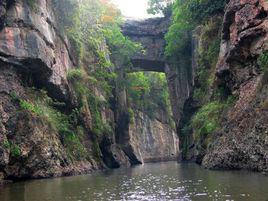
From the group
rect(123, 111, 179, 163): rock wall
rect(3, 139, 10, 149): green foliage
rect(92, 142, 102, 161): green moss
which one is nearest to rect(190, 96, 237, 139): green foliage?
rect(92, 142, 102, 161): green moss

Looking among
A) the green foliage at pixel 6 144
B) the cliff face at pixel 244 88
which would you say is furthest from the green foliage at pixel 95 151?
the green foliage at pixel 6 144

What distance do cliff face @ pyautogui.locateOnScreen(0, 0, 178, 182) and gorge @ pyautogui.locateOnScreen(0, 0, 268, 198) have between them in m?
0.07

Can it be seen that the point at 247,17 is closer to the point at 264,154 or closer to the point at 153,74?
the point at 264,154

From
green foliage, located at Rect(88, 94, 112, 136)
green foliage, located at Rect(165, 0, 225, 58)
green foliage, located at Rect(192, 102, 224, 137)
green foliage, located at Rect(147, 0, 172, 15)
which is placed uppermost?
green foliage, located at Rect(147, 0, 172, 15)

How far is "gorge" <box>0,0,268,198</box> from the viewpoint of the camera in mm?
18281

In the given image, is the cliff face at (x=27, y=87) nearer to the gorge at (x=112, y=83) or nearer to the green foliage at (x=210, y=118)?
the gorge at (x=112, y=83)

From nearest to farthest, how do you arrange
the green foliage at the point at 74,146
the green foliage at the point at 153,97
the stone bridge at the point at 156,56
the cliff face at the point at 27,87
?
the cliff face at the point at 27,87
the green foliage at the point at 74,146
the stone bridge at the point at 156,56
the green foliage at the point at 153,97

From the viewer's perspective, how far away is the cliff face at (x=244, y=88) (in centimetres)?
1522

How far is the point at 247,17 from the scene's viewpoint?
795 inches

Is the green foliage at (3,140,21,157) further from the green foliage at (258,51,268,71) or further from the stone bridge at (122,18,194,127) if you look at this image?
the stone bridge at (122,18,194,127)

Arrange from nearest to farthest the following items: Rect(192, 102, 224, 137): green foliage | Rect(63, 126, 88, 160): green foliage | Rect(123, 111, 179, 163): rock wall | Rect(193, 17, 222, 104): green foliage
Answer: Rect(192, 102, 224, 137): green foliage, Rect(63, 126, 88, 160): green foliage, Rect(193, 17, 222, 104): green foliage, Rect(123, 111, 179, 163): rock wall

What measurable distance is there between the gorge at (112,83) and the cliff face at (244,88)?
0.20 feet

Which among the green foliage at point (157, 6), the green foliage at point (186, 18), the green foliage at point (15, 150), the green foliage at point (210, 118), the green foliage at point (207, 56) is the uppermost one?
the green foliage at point (157, 6)

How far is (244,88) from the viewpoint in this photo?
1977 centimetres
